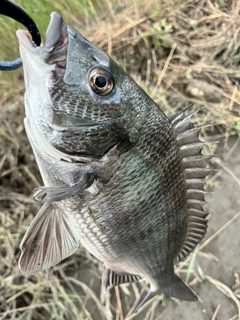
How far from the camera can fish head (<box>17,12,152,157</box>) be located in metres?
0.85

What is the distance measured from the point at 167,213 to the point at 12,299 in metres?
1.29

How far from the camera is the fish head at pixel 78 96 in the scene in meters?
0.85

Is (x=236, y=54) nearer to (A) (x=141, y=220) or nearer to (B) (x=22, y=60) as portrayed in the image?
(A) (x=141, y=220)

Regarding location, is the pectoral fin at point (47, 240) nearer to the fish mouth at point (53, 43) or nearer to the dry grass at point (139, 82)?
the fish mouth at point (53, 43)

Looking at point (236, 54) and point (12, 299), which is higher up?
point (236, 54)

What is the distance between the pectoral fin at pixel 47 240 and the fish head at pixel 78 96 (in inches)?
10.4

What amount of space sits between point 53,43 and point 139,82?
1720 millimetres

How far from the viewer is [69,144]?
2.95ft

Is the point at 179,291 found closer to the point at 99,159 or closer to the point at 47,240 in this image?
the point at 47,240

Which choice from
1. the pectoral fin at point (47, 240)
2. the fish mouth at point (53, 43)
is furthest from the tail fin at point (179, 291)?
the fish mouth at point (53, 43)

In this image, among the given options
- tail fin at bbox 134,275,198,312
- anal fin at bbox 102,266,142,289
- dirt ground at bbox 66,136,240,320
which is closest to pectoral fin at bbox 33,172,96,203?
anal fin at bbox 102,266,142,289

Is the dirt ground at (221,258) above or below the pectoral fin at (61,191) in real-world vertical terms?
below

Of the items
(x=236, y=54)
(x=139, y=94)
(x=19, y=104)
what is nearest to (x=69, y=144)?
(x=139, y=94)

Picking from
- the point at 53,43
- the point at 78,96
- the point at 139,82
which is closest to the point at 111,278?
the point at 78,96
